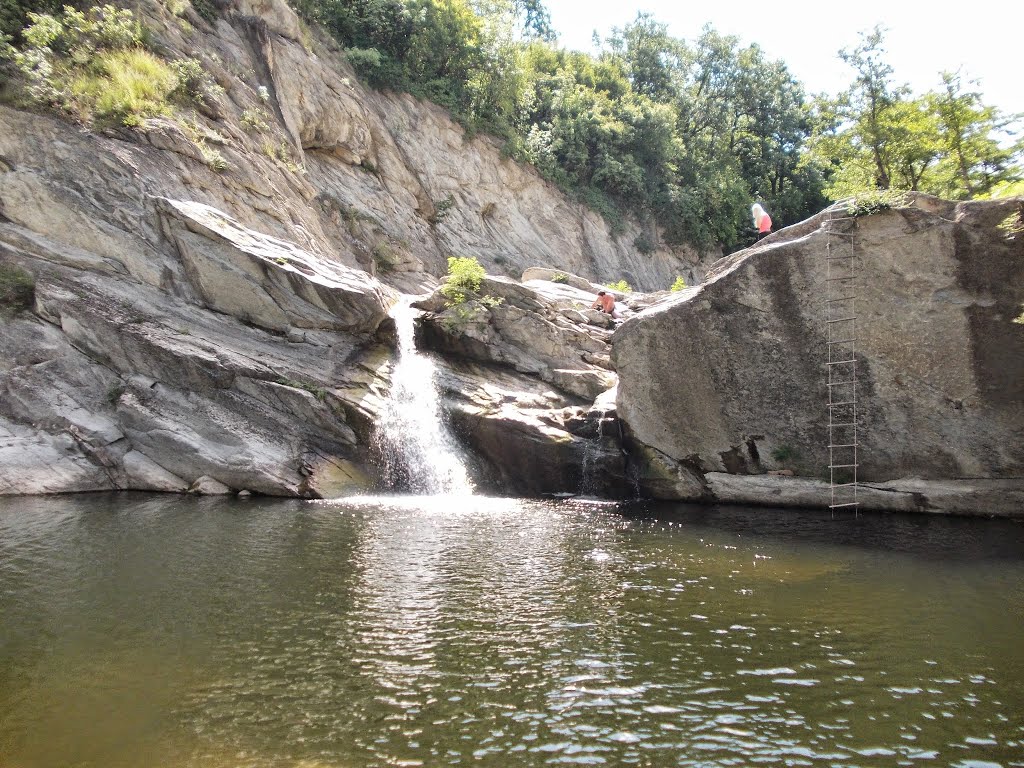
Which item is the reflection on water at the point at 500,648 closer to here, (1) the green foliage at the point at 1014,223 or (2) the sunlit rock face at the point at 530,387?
(2) the sunlit rock face at the point at 530,387

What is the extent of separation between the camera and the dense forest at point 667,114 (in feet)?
71.3

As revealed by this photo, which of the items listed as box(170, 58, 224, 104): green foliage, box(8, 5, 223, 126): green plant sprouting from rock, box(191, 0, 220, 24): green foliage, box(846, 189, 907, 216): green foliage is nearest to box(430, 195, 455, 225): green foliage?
box(191, 0, 220, 24): green foliage

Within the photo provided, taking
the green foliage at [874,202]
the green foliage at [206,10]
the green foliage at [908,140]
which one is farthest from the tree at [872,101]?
the green foliage at [206,10]

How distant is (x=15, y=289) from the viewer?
18188mm

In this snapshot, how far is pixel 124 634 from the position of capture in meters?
7.82

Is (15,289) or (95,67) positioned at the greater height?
(95,67)

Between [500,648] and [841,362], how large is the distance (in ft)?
40.2

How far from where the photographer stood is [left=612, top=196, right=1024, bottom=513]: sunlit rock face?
49.4ft

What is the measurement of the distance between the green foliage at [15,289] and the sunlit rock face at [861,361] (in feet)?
51.8

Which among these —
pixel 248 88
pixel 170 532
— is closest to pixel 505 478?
pixel 170 532

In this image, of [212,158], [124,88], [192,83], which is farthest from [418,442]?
[192,83]

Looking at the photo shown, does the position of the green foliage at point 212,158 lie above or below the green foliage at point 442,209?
below

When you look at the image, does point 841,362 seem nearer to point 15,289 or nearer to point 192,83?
point 15,289

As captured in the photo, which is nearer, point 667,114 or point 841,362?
point 841,362
